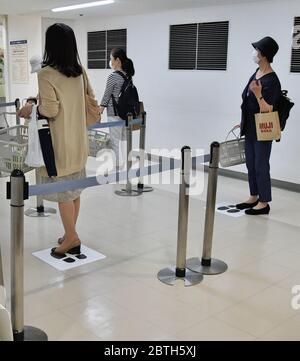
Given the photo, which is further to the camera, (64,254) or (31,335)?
(64,254)

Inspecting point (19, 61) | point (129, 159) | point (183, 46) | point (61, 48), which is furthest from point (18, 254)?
point (19, 61)

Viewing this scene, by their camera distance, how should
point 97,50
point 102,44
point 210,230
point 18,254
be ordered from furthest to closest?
point 97,50, point 102,44, point 210,230, point 18,254

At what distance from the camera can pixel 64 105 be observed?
316 cm

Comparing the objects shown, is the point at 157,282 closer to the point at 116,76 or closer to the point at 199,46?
the point at 116,76

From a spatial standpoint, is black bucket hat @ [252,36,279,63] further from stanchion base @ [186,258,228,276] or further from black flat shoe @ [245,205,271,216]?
stanchion base @ [186,258,228,276]

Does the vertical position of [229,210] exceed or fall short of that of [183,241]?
it falls short

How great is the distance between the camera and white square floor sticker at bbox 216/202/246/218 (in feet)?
15.7

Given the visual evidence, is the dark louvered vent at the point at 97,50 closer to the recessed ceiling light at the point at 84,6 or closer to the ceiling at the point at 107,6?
the ceiling at the point at 107,6

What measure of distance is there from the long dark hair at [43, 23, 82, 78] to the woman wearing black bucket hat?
6.65ft

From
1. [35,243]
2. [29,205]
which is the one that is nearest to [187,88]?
[29,205]

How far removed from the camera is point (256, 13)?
18.9 ft

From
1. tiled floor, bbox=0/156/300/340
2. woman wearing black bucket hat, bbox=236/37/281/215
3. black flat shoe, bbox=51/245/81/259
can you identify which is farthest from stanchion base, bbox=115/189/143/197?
black flat shoe, bbox=51/245/81/259

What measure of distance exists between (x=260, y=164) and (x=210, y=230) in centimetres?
149

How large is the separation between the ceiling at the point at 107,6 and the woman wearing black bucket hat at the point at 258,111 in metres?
1.61
